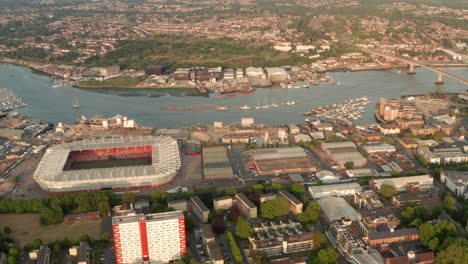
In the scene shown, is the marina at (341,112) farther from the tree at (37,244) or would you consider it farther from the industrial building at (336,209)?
the tree at (37,244)

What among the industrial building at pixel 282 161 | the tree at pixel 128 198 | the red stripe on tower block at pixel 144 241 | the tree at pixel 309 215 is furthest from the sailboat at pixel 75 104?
the tree at pixel 309 215

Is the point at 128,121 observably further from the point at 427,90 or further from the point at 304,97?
the point at 427,90

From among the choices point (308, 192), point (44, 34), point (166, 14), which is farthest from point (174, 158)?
point (166, 14)

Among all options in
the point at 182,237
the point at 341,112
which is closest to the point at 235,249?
the point at 182,237

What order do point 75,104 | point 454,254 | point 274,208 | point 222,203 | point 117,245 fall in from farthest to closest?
point 75,104 → point 222,203 → point 274,208 → point 117,245 → point 454,254

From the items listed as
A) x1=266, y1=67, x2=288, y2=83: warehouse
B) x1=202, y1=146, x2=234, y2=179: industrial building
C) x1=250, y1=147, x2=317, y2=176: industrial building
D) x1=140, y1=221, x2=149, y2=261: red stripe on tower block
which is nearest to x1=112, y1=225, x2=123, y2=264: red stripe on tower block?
x1=140, y1=221, x2=149, y2=261: red stripe on tower block

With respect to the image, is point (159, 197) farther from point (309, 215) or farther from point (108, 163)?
point (309, 215)

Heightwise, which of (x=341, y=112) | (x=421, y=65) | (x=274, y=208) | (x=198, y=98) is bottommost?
(x=198, y=98)
